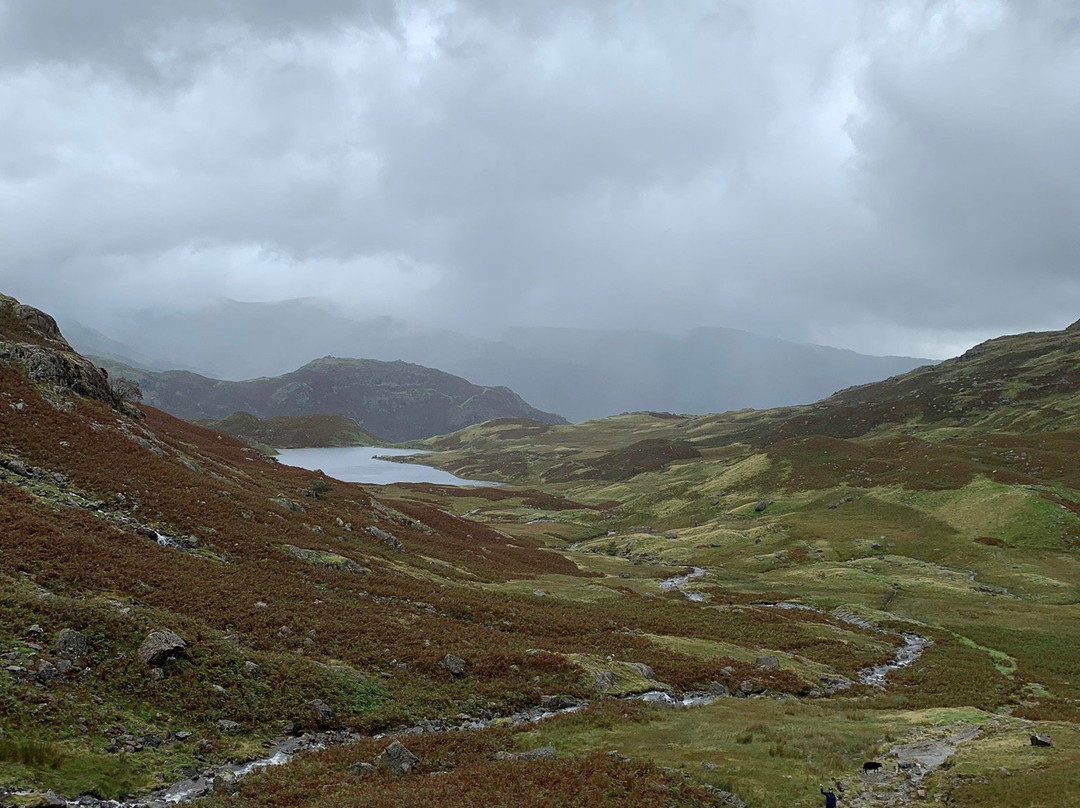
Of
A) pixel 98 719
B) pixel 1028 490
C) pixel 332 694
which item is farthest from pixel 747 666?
pixel 1028 490

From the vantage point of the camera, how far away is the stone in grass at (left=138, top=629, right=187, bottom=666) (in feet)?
74.5

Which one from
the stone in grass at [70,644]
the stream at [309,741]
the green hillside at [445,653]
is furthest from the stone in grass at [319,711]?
the stone in grass at [70,644]

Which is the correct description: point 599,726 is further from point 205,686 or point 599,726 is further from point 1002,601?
point 1002,601

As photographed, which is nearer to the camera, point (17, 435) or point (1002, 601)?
point (17, 435)

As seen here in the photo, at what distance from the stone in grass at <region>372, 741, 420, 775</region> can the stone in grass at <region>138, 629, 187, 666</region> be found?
Result: 924 cm

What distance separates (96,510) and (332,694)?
2218 cm

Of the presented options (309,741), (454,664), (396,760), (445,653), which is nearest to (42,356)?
(445,653)

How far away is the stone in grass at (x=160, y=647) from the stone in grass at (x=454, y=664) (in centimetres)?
1266

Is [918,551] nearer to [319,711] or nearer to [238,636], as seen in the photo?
[319,711]

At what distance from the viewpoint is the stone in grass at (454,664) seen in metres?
31.3

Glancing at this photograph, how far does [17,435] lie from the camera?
4066 centimetres

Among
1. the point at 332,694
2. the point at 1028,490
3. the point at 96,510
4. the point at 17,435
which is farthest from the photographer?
the point at 1028,490

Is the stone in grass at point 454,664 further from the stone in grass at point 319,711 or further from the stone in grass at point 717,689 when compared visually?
the stone in grass at point 717,689

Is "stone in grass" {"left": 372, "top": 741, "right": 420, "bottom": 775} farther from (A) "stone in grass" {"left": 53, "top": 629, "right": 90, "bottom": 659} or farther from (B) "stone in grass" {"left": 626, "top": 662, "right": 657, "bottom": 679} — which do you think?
(B) "stone in grass" {"left": 626, "top": 662, "right": 657, "bottom": 679}
